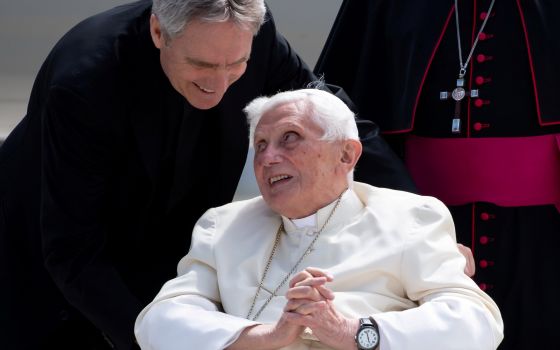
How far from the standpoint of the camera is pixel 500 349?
3729 millimetres

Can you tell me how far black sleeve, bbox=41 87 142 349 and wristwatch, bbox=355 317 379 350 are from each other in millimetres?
710

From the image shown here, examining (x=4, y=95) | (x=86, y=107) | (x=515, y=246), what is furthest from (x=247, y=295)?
(x=4, y=95)

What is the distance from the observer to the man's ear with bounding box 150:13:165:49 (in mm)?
3176

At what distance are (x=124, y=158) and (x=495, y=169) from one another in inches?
42.7

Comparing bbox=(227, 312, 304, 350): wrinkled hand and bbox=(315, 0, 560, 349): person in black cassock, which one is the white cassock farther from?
bbox=(315, 0, 560, 349): person in black cassock

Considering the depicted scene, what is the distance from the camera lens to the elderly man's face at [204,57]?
306cm

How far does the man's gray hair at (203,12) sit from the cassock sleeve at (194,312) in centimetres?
57

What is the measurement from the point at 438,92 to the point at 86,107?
1.10m

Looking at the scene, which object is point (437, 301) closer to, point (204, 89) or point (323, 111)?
point (323, 111)

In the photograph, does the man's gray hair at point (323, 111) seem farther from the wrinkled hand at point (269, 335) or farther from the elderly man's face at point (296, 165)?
the wrinkled hand at point (269, 335)

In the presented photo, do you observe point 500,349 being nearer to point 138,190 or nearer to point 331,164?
point 331,164

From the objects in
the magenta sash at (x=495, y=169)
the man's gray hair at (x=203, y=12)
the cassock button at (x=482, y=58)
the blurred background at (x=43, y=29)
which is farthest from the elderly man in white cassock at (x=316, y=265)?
the blurred background at (x=43, y=29)

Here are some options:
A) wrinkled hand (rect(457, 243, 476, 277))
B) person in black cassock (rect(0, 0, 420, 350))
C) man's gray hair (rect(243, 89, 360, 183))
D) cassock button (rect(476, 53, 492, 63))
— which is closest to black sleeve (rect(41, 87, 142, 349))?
person in black cassock (rect(0, 0, 420, 350))

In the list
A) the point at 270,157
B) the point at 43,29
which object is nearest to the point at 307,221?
the point at 270,157
